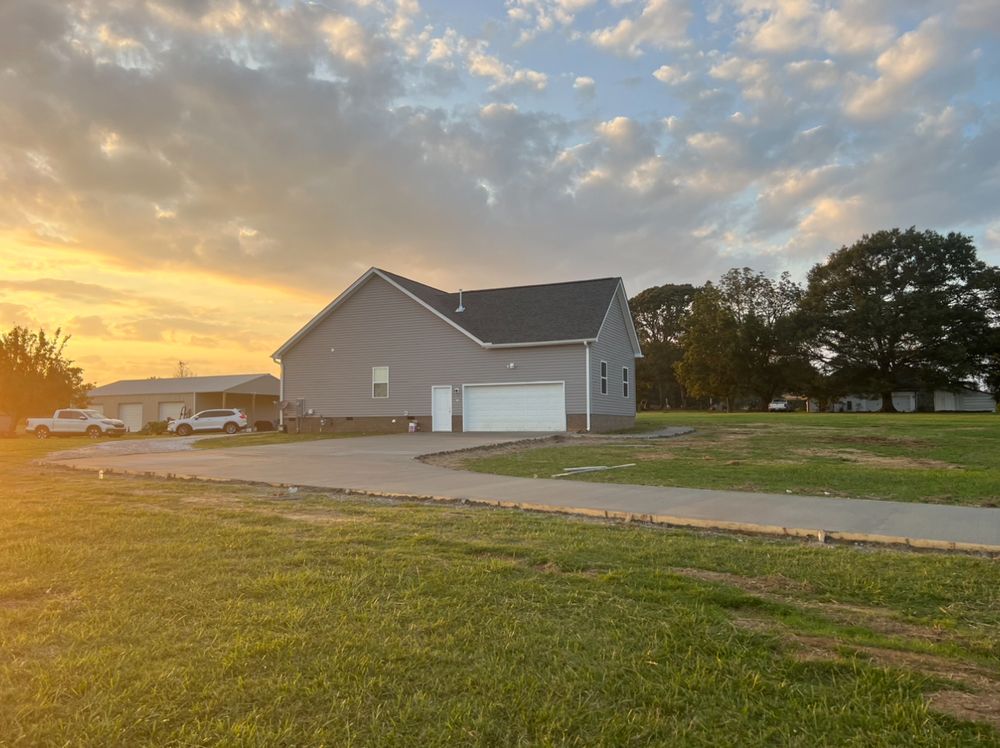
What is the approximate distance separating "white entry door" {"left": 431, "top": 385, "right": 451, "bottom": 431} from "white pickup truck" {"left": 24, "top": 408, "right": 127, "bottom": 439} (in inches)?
804

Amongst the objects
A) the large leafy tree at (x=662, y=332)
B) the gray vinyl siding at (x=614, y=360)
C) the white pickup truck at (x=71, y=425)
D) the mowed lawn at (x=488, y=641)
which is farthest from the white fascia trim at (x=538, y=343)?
the large leafy tree at (x=662, y=332)

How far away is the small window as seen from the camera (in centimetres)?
2861

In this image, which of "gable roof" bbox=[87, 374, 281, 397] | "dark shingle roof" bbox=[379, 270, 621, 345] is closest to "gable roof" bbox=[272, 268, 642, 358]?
"dark shingle roof" bbox=[379, 270, 621, 345]

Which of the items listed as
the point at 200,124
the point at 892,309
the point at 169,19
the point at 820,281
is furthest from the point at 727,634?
the point at 820,281

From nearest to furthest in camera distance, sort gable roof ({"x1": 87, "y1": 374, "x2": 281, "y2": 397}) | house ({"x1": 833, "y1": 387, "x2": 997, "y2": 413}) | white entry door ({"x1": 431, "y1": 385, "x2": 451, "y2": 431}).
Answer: white entry door ({"x1": 431, "y1": 385, "x2": 451, "y2": 431}), gable roof ({"x1": 87, "y1": 374, "x2": 281, "y2": 397}), house ({"x1": 833, "y1": 387, "x2": 997, "y2": 413})

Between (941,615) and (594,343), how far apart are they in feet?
70.4

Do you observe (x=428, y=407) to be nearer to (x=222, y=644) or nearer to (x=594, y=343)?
(x=594, y=343)

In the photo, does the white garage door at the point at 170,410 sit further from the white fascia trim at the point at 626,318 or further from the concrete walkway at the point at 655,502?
the concrete walkway at the point at 655,502

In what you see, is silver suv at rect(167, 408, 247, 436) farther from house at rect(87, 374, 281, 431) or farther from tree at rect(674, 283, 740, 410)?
tree at rect(674, 283, 740, 410)

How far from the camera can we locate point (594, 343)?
25.2 meters

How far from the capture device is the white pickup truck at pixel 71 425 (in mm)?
34906

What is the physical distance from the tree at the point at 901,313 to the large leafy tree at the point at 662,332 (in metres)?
18.4

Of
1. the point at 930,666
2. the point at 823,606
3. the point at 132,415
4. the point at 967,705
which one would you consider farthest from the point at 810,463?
the point at 132,415

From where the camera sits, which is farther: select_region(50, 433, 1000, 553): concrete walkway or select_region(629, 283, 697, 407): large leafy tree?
select_region(629, 283, 697, 407): large leafy tree
